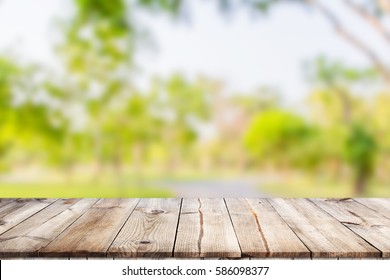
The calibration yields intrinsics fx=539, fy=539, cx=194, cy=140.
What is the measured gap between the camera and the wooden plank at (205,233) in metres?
1.92

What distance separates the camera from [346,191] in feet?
12.2

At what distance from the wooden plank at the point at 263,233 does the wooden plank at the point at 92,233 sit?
52 cm

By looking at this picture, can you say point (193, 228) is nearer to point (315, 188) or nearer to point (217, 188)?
point (217, 188)

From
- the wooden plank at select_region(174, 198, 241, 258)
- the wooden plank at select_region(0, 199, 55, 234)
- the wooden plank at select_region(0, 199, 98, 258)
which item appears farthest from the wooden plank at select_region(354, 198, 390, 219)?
the wooden plank at select_region(0, 199, 55, 234)

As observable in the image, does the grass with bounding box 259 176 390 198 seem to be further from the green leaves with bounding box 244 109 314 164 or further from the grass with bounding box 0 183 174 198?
the grass with bounding box 0 183 174 198

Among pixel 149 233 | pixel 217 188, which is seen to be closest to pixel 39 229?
pixel 149 233

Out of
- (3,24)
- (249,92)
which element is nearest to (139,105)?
(249,92)

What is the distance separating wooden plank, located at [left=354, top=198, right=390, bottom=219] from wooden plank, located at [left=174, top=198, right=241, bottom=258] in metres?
0.83

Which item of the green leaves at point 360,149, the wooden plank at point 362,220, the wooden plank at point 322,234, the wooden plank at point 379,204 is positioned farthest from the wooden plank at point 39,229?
the green leaves at point 360,149

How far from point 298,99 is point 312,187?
62cm

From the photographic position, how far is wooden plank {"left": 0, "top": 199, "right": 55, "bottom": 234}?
8.14 ft

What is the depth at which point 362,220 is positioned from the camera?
2.59 m

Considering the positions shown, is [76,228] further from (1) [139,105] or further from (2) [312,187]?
(2) [312,187]
